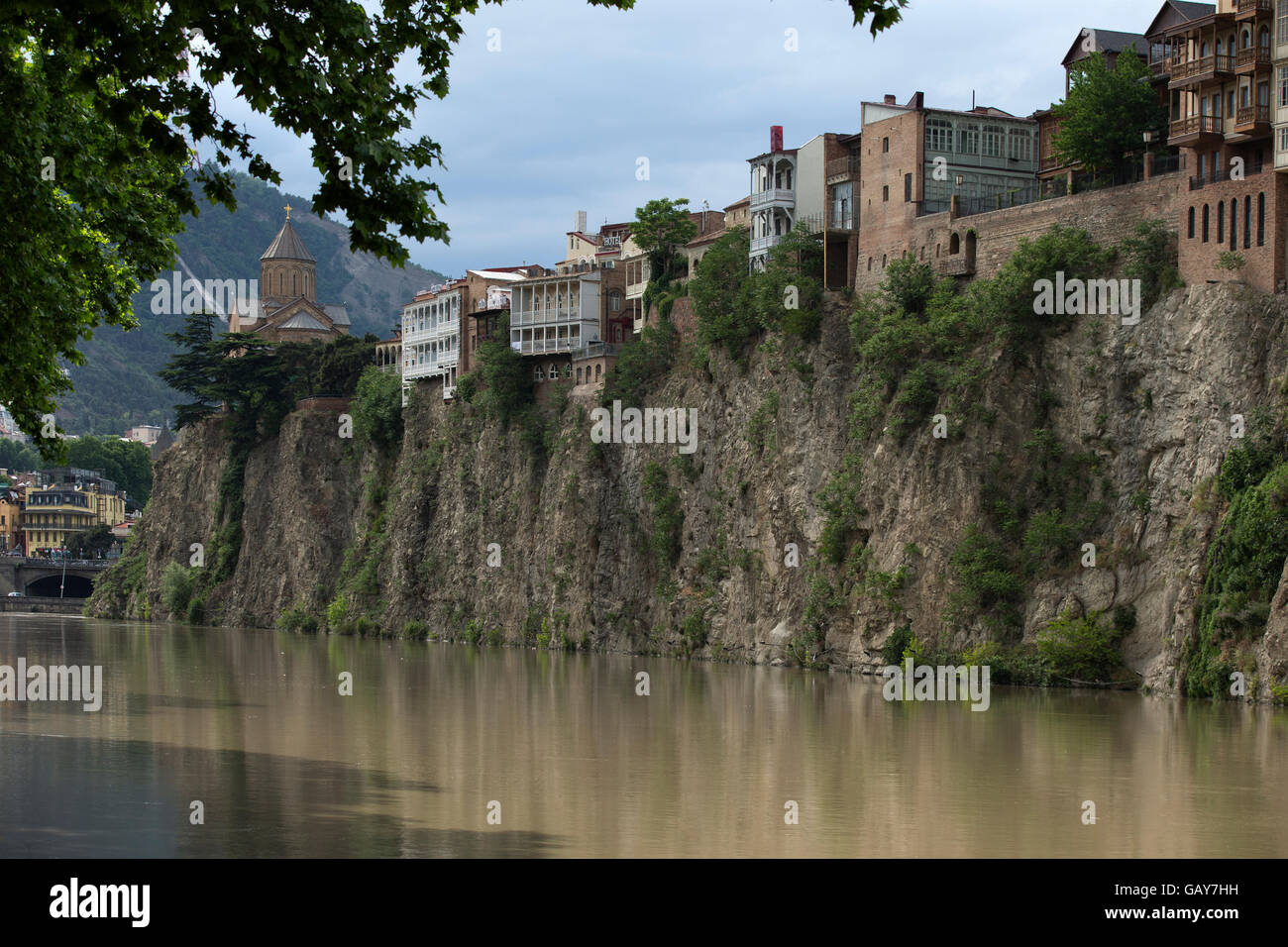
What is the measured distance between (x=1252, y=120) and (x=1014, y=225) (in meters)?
11.8

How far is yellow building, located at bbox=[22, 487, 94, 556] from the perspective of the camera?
179250 mm

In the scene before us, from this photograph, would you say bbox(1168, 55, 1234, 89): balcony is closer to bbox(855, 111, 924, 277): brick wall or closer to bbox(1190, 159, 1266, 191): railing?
bbox(1190, 159, 1266, 191): railing

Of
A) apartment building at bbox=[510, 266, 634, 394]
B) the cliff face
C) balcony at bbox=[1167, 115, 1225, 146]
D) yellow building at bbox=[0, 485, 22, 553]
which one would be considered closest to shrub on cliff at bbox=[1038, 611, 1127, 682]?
the cliff face

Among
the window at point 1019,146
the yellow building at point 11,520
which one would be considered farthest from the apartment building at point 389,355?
the yellow building at point 11,520

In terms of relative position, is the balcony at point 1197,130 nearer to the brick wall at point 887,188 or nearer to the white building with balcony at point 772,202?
the brick wall at point 887,188

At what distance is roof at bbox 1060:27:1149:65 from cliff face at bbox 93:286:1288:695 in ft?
47.2

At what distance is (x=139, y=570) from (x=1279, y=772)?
4175 inches

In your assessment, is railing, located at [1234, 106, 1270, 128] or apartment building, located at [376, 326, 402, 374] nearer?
railing, located at [1234, 106, 1270, 128]

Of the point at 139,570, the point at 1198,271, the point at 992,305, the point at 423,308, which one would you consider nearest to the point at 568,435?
the point at 423,308

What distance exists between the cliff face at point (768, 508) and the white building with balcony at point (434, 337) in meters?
2.12

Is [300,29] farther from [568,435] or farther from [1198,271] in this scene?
[568,435]

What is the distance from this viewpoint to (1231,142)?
52.7 meters

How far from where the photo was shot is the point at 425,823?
2784 centimetres

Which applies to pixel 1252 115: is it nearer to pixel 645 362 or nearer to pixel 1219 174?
pixel 1219 174
